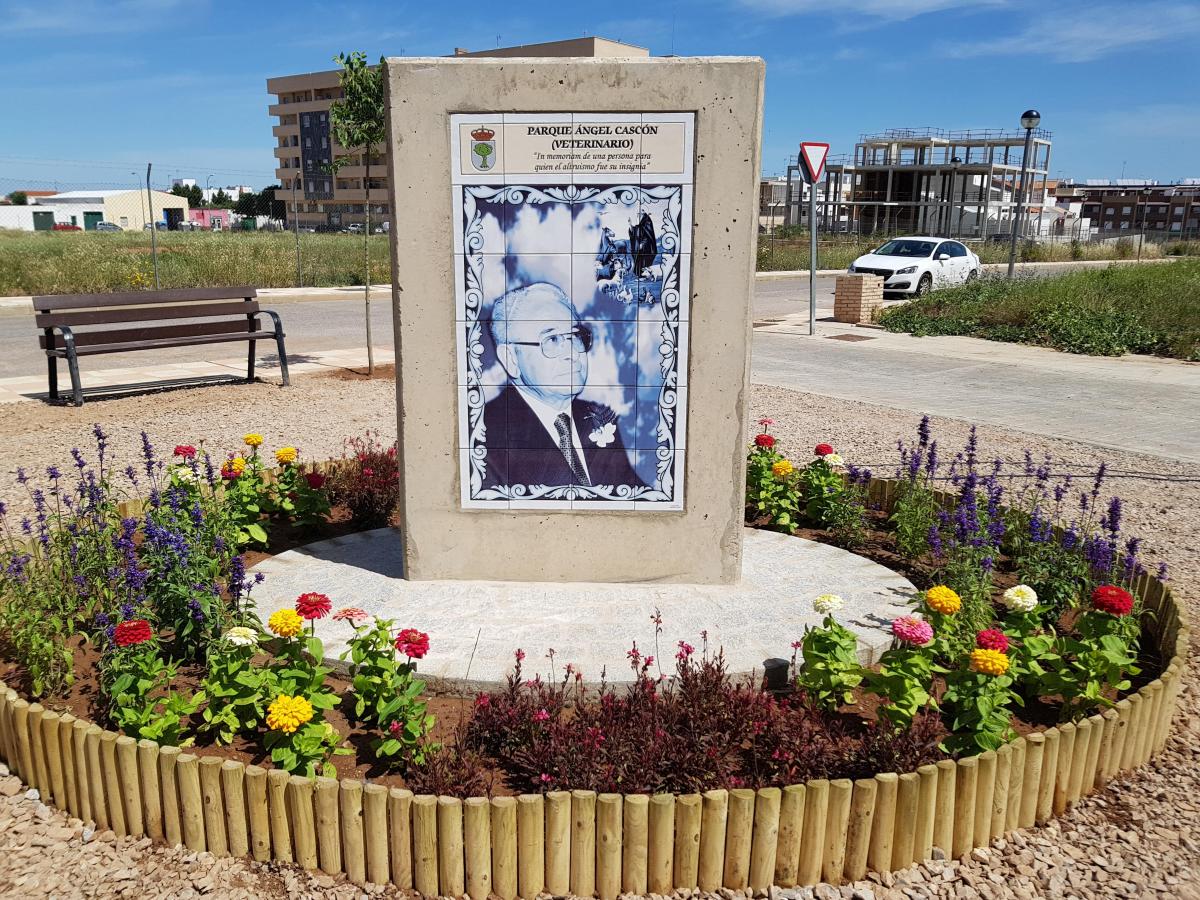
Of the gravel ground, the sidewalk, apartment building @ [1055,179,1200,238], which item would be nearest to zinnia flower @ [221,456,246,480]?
the gravel ground

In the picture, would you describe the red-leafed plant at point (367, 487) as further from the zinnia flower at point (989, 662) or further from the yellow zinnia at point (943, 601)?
the zinnia flower at point (989, 662)

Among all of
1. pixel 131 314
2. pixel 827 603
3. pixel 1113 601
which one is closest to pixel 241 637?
pixel 827 603

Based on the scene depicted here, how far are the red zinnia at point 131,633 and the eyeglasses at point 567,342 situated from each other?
2.18 metres

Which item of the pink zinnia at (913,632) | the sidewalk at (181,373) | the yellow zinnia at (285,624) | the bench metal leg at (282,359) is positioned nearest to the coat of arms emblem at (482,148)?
the yellow zinnia at (285,624)

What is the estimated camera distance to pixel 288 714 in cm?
325

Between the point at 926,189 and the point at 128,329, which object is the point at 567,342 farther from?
the point at 926,189

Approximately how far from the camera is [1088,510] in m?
6.89

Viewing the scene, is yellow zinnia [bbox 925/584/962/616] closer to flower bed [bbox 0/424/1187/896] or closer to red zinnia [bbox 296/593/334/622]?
flower bed [bbox 0/424/1187/896]

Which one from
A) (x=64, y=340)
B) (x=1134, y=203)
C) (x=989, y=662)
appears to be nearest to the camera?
(x=989, y=662)

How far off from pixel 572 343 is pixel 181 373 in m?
8.88

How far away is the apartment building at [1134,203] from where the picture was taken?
106 meters

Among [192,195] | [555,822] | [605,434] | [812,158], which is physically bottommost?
[555,822]

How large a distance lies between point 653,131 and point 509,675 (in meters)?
2.59

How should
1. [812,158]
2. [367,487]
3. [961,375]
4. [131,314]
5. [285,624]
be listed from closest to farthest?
[285,624] → [367,487] → [131,314] → [961,375] → [812,158]
